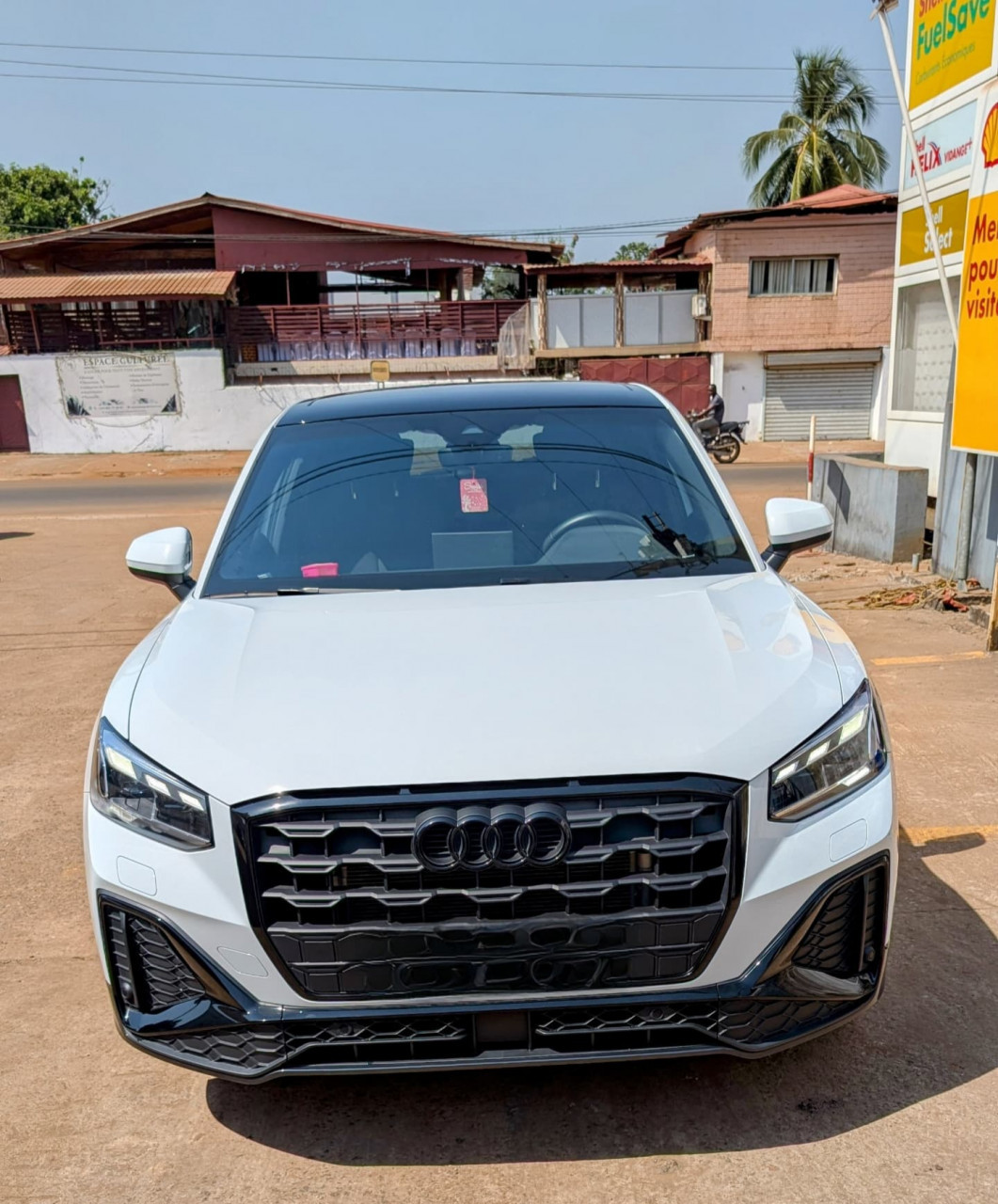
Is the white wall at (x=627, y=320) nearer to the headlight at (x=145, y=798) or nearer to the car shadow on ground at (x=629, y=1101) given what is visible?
the car shadow on ground at (x=629, y=1101)

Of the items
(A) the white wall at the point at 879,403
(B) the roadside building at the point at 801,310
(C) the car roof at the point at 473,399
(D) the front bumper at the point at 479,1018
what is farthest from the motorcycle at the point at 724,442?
(D) the front bumper at the point at 479,1018

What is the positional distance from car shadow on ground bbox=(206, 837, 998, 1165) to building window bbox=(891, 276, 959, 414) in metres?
8.62

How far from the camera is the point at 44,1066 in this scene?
2844 millimetres

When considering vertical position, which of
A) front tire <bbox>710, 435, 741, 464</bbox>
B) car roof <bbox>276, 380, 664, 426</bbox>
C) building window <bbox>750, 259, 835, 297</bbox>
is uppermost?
building window <bbox>750, 259, 835, 297</bbox>

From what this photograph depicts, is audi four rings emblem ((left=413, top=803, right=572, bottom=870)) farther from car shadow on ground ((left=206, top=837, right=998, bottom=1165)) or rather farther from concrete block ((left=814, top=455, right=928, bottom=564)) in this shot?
concrete block ((left=814, top=455, right=928, bottom=564))

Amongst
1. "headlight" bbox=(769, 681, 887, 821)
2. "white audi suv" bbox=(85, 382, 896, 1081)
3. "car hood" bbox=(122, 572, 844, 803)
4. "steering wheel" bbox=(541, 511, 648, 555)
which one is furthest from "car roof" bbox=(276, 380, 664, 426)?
"headlight" bbox=(769, 681, 887, 821)

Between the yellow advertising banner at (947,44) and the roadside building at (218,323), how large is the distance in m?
21.0

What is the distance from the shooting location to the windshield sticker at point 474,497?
3.49 metres

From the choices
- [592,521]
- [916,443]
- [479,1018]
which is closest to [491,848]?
[479,1018]

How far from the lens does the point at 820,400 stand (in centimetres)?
3064

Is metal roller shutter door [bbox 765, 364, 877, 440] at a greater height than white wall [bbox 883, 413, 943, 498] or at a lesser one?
lesser

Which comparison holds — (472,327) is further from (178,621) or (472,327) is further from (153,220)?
(178,621)

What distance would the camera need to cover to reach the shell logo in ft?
22.9

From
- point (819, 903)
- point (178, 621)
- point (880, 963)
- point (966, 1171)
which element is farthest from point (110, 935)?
point (966, 1171)
